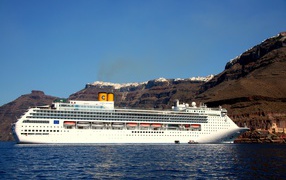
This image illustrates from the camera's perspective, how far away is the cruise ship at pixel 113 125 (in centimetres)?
8231

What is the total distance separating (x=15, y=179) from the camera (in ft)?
105

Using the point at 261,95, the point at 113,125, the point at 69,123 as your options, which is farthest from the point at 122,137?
the point at 261,95

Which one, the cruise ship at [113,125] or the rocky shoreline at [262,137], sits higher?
the cruise ship at [113,125]

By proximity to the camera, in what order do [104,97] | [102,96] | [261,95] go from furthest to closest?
[261,95] → [104,97] → [102,96]

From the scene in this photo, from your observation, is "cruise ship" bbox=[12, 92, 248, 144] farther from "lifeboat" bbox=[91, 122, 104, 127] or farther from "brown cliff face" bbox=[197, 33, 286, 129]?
→ "brown cliff face" bbox=[197, 33, 286, 129]

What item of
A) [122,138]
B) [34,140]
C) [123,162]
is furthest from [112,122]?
[123,162]

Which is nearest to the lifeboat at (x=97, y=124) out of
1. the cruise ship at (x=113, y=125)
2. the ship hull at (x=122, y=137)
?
the cruise ship at (x=113, y=125)

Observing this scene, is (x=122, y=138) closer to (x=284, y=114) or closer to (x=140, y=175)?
(x=140, y=175)

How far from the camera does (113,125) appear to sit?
89438 millimetres

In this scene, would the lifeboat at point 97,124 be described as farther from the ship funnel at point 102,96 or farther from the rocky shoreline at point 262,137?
the rocky shoreline at point 262,137

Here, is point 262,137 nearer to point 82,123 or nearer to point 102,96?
point 102,96

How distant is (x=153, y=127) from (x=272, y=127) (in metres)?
57.0

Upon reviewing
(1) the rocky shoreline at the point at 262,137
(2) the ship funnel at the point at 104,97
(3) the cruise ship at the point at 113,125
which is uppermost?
(2) the ship funnel at the point at 104,97

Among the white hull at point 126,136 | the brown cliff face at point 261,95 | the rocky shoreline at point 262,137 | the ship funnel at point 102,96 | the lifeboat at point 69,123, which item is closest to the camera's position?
the white hull at point 126,136
